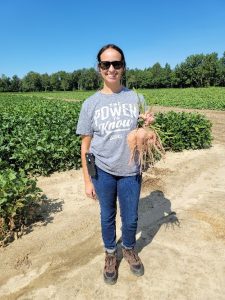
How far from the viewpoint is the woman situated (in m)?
3.10

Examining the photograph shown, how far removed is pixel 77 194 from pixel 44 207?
31.2 inches

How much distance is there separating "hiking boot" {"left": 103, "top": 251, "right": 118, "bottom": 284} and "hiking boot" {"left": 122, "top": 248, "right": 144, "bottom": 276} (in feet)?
0.53

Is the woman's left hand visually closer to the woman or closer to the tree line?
the woman

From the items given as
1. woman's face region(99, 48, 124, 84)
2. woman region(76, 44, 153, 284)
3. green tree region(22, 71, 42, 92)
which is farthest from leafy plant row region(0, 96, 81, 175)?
green tree region(22, 71, 42, 92)

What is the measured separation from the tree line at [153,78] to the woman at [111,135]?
64.5 m

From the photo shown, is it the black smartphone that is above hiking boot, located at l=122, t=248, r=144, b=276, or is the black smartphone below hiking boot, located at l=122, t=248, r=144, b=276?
above

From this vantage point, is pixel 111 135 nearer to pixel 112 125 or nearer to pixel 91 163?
pixel 112 125

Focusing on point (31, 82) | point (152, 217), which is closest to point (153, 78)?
point (31, 82)

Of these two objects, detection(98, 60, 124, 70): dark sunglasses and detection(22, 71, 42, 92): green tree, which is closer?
detection(98, 60, 124, 70): dark sunglasses

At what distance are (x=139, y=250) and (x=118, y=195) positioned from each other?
1.17m

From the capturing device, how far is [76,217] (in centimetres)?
519

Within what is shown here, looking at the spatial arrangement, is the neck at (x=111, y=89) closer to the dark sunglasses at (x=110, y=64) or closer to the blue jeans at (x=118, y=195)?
the dark sunglasses at (x=110, y=64)

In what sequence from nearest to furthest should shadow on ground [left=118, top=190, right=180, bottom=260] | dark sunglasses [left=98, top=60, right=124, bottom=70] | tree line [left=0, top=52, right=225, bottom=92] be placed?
dark sunglasses [left=98, top=60, right=124, bottom=70], shadow on ground [left=118, top=190, right=180, bottom=260], tree line [left=0, top=52, right=225, bottom=92]

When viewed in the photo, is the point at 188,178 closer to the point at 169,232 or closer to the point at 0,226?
the point at 169,232
